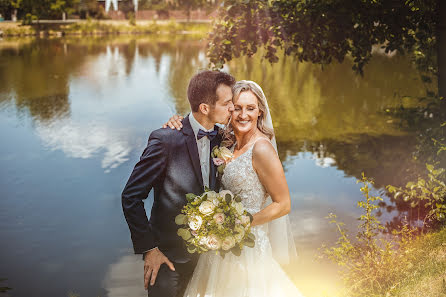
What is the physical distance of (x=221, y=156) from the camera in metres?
3.64

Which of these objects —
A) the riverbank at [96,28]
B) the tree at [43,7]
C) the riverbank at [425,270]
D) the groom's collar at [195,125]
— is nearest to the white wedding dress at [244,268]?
the groom's collar at [195,125]

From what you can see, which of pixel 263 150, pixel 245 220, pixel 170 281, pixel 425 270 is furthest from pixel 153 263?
pixel 425 270

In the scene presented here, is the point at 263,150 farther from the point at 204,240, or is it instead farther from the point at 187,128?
the point at 204,240

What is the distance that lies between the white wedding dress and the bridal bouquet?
1.25ft

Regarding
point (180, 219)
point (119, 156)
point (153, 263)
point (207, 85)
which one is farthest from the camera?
point (119, 156)

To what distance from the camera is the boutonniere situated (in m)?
3.61

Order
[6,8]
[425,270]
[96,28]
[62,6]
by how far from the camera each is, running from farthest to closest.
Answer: [6,8] → [62,6] → [96,28] → [425,270]

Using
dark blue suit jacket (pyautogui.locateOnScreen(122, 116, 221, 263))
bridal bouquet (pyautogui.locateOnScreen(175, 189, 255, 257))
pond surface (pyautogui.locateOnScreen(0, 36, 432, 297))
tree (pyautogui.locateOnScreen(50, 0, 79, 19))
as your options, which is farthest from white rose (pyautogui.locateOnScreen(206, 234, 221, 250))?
tree (pyautogui.locateOnScreen(50, 0, 79, 19))

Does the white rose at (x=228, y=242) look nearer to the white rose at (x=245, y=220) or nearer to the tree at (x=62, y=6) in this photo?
the white rose at (x=245, y=220)

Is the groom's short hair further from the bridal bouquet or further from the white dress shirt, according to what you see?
the bridal bouquet

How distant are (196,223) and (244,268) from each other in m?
0.70

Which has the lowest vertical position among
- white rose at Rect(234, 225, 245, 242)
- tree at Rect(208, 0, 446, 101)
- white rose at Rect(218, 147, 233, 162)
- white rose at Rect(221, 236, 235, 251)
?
white rose at Rect(221, 236, 235, 251)

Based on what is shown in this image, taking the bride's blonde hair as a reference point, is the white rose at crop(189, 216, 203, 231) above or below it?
below

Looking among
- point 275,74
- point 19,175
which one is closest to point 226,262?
point 19,175
